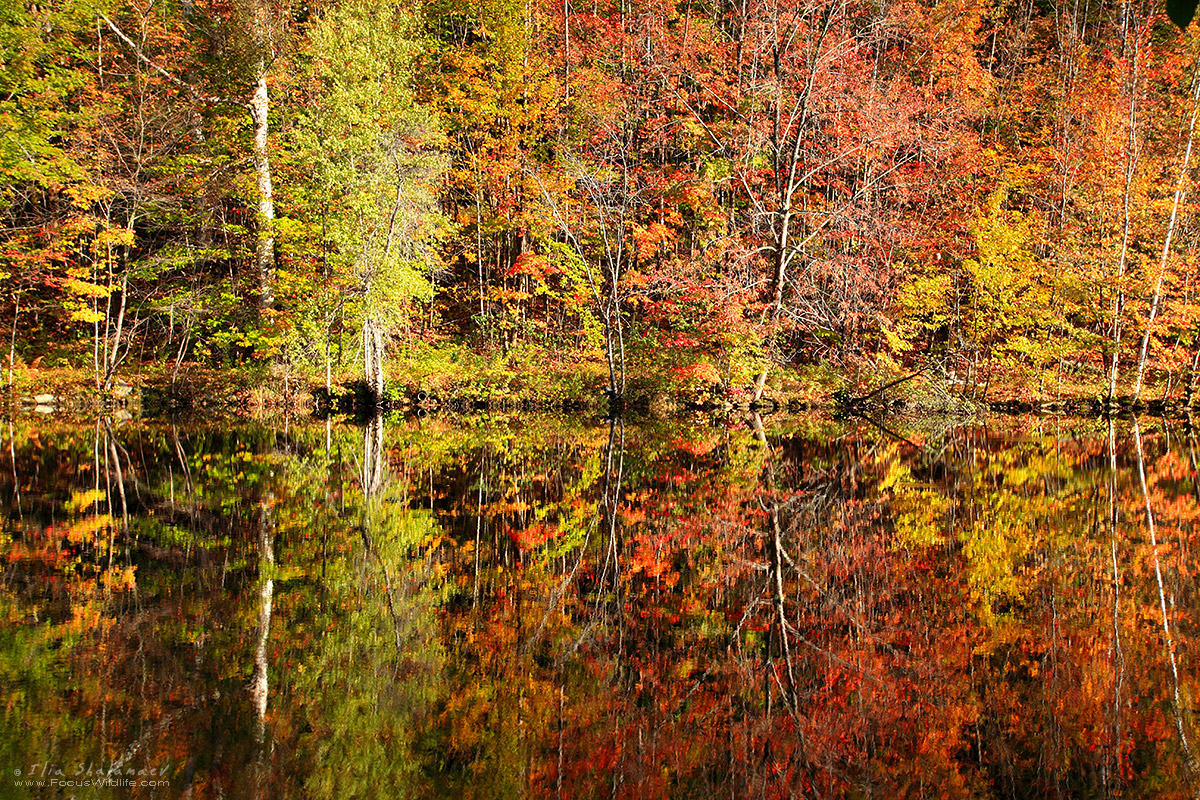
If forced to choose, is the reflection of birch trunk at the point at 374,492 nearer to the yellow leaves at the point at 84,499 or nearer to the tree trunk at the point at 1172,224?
the yellow leaves at the point at 84,499

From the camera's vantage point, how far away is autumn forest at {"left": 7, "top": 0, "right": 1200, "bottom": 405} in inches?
796

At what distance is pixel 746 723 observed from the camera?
3633 mm

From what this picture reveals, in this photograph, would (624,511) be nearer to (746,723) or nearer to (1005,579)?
(1005,579)

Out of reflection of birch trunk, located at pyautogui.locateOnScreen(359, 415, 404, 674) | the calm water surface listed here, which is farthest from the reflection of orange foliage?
reflection of birch trunk, located at pyautogui.locateOnScreen(359, 415, 404, 674)

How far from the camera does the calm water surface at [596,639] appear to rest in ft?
10.6

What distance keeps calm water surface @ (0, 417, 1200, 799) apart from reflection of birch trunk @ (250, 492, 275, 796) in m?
0.02

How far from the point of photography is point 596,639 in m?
4.59

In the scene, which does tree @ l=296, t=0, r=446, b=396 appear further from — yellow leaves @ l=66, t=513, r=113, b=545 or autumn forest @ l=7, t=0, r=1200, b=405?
yellow leaves @ l=66, t=513, r=113, b=545

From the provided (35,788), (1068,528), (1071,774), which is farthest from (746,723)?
(1068,528)

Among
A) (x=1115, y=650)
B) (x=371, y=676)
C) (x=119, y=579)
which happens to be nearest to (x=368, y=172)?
(x=119, y=579)

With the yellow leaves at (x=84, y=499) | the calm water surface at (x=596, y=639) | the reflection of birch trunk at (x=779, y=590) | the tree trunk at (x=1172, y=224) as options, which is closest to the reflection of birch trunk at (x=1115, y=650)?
the calm water surface at (x=596, y=639)

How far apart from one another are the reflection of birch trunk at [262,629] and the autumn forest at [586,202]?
Answer: 1248 centimetres

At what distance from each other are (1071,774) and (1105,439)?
45.8 ft

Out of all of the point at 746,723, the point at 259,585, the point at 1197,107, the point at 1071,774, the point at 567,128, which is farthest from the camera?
the point at 567,128
